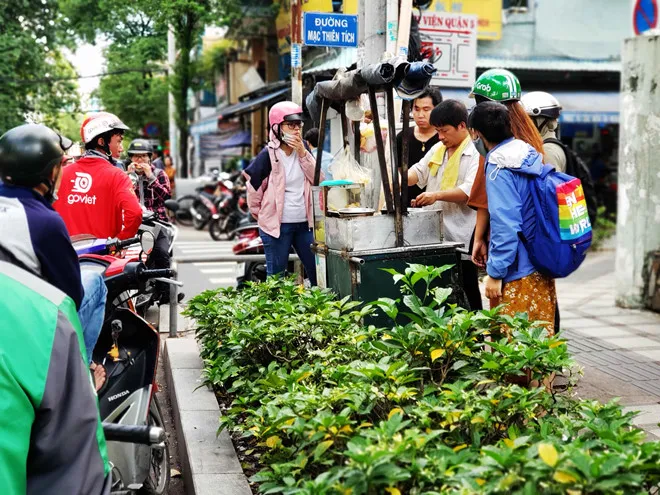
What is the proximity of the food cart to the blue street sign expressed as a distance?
2.25 meters

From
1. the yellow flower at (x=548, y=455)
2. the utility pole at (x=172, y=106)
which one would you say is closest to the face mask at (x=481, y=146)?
the yellow flower at (x=548, y=455)

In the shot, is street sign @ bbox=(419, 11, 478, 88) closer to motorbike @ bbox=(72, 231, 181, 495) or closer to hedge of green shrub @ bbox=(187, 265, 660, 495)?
hedge of green shrub @ bbox=(187, 265, 660, 495)

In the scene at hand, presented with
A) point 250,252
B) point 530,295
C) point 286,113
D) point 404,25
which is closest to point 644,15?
point 404,25

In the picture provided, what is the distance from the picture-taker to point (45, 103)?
12.6 meters

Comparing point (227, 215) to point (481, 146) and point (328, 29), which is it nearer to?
point (328, 29)

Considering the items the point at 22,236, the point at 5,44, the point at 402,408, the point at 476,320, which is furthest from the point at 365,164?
the point at 5,44

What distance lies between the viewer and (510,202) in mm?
3842

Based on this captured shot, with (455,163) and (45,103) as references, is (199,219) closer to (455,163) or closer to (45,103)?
(45,103)

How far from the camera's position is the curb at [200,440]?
3.22 metres

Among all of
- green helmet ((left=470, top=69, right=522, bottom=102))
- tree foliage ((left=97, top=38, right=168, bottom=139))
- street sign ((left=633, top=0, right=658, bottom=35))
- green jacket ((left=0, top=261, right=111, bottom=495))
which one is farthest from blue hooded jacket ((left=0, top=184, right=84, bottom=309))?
tree foliage ((left=97, top=38, right=168, bottom=139))

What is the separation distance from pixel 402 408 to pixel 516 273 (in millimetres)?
1371

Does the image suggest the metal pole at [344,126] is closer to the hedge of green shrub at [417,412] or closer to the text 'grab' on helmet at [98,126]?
the hedge of green shrub at [417,412]

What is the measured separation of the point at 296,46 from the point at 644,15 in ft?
10.7

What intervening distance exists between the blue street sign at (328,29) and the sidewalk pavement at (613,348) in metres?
3.19
